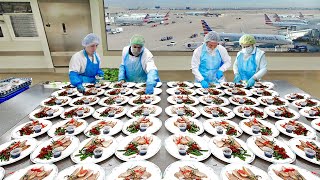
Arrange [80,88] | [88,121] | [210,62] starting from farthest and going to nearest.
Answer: [210,62] → [80,88] → [88,121]

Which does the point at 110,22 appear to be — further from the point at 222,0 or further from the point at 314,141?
the point at 314,141

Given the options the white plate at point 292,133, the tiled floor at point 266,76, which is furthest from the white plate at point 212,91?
the tiled floor at point 266,76

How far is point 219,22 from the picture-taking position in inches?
258

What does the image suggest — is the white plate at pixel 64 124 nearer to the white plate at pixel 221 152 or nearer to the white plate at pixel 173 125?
the white plate at pixel 173 125

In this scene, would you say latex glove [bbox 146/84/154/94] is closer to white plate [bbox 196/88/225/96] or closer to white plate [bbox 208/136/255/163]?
white plate [bbox 196/88/225/96]

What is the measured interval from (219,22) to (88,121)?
5.49 meters

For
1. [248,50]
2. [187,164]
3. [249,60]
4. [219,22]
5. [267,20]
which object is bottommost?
[187,164]

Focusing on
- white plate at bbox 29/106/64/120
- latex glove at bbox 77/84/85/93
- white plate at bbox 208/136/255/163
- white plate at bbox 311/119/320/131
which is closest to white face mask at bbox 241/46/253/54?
white plate at bbox 311/119/320/131

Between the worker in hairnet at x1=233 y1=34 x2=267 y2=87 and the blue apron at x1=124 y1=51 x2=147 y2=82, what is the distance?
174 cm

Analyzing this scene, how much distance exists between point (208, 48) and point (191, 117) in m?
1.89

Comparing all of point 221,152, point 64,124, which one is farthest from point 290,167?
point 64,124

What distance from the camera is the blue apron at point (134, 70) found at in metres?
3.70

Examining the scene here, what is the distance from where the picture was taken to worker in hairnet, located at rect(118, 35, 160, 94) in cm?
341

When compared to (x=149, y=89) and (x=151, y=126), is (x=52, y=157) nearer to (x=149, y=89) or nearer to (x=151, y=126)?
(x=151, y=126)
